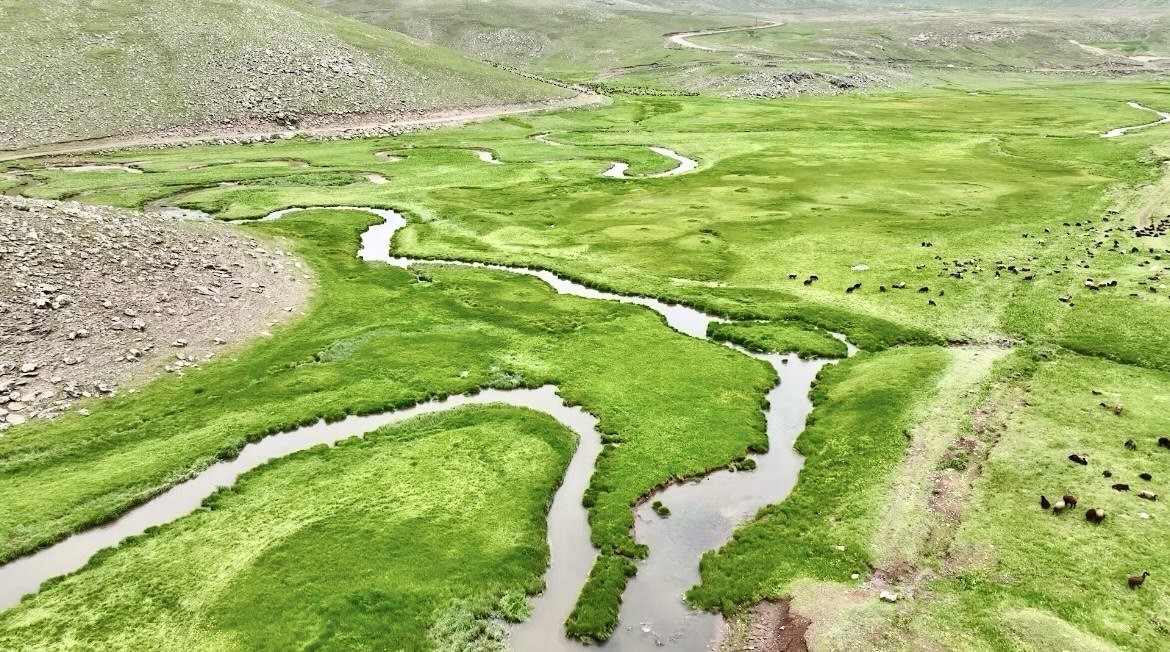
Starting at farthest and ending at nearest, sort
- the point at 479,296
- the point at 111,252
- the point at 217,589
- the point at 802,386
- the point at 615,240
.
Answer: the point at 615,240, the point at 479,296, the point at 111,252, the point at 802,386, the point at 217,589

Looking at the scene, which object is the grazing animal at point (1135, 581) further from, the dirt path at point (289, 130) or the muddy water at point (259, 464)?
the dirt path at point (289, 130)

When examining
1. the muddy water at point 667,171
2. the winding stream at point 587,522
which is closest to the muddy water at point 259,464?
the winding stream at point 587,522

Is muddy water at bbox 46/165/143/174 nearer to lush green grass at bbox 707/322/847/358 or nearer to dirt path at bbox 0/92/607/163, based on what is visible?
dirt path at bbox 0/92/607/163

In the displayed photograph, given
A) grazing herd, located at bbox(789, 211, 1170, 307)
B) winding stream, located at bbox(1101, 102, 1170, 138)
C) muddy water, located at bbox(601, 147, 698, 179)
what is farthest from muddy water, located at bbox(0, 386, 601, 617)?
winding stream, located at bbox(1101, 102, 1170, 138)

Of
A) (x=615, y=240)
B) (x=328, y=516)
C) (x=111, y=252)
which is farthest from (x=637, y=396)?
(x=111, y=252)

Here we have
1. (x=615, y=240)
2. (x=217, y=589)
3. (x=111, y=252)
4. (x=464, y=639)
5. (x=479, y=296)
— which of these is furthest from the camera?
(x=615, y=240)

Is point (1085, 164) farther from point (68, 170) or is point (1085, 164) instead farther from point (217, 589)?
point (68, 170)

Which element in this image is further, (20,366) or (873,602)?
(20,366)

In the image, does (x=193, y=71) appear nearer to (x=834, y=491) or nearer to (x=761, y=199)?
(x=761, y=199)
